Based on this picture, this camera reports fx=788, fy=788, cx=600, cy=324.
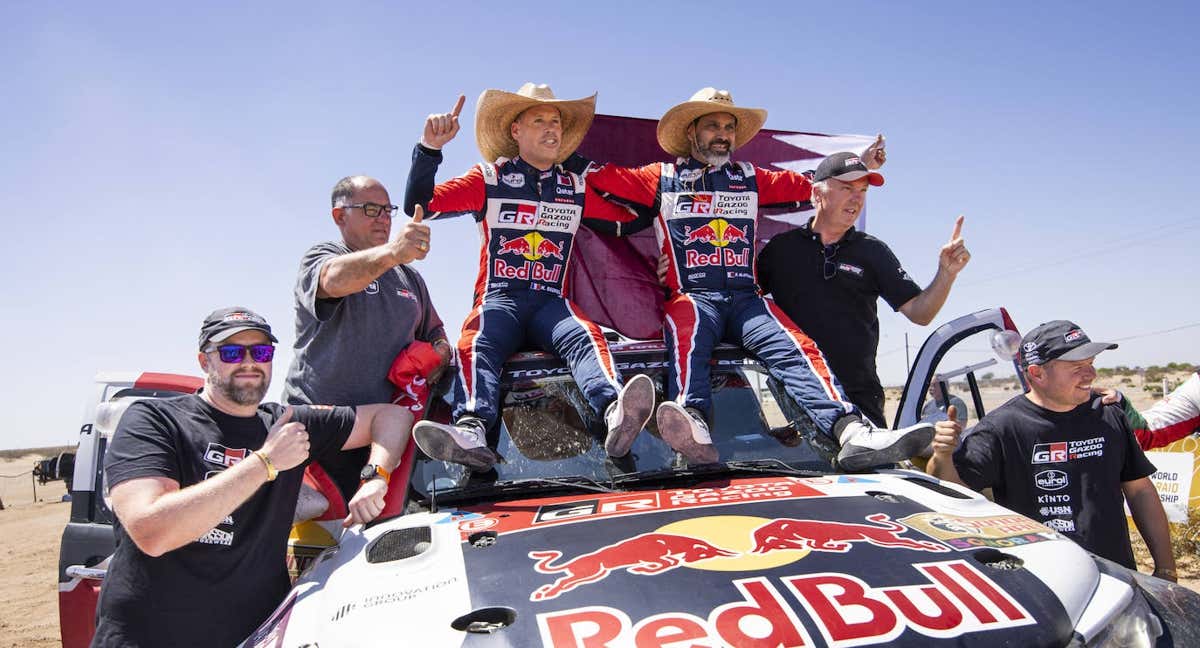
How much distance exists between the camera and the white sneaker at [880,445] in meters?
3.03

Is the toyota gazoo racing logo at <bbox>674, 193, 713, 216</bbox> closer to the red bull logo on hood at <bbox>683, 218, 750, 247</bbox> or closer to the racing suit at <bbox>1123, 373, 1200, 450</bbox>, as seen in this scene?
the red bull logo on hood at <bbox>683, 218, 750, 247</bbox>

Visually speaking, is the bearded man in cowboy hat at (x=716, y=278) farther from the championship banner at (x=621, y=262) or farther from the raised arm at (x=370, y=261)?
the raised arm at (x=370, y=261)

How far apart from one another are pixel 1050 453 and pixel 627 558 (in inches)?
91.1

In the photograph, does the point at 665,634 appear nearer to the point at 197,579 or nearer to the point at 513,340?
the point at 197,579

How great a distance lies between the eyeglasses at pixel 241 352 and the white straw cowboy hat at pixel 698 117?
2955 millimetres

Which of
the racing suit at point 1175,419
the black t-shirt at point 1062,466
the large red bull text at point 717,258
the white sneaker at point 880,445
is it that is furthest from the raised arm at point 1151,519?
the large red bull text at point 717,258

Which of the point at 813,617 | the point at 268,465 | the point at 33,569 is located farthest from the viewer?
the point at 33,569

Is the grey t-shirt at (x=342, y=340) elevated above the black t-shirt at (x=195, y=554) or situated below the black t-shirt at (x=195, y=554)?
above

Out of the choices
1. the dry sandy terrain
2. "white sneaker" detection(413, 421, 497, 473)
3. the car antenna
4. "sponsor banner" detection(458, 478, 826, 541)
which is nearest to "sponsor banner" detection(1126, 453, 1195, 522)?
"sponsor banner" detection(458, 478, 826, 541)

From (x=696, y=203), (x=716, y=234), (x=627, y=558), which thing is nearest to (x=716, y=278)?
(x=716, y=234)

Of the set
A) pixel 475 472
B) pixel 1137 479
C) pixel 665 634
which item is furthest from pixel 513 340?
pixel 1137 479

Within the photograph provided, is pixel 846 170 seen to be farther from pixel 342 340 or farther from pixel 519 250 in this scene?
pixel 342 340

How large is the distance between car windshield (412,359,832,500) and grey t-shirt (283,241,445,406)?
2.33 ft

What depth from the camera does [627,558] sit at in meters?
2.16
